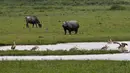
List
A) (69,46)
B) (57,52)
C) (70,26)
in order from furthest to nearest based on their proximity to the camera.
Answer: (70,26) → (69,46) → (57,52)

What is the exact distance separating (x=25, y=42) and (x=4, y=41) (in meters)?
1.67

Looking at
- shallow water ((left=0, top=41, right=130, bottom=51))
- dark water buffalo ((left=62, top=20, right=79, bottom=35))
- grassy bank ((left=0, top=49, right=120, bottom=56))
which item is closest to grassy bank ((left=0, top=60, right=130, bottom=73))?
grassy bank ((left=0, top=49, right=120, bottom=56))

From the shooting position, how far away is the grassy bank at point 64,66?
58.8 ft

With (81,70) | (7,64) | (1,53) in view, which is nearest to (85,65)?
(81,70)

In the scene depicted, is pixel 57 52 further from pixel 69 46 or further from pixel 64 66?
pixel 64 66

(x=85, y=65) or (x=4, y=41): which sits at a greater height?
(x=85, y=65)

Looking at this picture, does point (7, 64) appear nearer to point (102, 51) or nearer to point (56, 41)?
point (102, 51)

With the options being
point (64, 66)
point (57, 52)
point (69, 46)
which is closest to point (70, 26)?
point (69, 46)

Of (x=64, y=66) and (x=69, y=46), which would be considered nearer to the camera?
(x=64, y=66)

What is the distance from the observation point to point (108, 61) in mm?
21031

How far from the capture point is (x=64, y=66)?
63.2ft

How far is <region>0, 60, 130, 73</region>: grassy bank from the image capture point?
1792cm

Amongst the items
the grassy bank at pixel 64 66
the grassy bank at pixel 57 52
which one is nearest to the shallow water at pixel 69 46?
the grassy bank at pixel 57 52

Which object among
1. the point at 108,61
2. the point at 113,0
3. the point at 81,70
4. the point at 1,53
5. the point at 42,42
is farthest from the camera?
the point at 113,0
